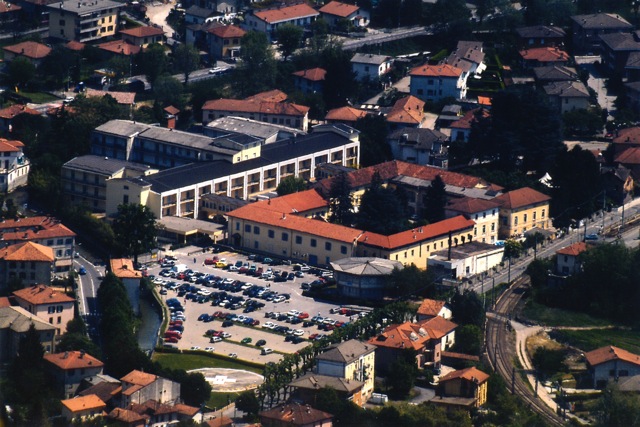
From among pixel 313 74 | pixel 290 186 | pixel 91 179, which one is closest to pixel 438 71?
pixel 313 74

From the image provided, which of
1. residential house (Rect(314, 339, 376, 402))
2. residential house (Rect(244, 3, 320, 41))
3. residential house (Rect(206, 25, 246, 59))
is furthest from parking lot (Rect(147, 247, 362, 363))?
residential house (Rect(244, 3, 320, 41))

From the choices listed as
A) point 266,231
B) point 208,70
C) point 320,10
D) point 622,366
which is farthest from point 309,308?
point 320,10

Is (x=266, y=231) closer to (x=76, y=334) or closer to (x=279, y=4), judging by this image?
(x=76, y=334)

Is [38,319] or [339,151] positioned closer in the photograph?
[38,319]

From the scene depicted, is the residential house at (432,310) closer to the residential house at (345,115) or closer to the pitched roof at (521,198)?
the pitched roof at (521,198)

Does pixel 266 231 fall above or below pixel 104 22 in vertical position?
below

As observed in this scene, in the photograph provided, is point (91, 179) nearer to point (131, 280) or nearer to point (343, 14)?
point (131, 280)
